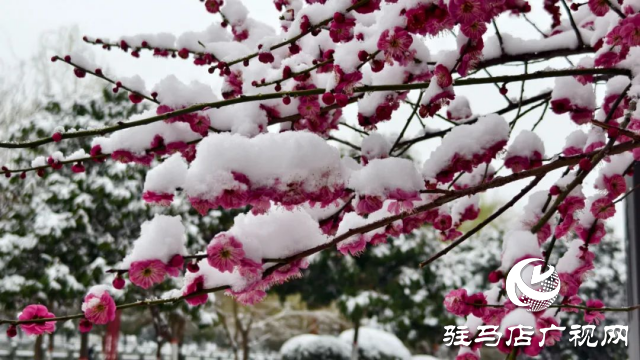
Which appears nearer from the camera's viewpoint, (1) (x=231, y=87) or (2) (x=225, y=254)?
(2) (x=225, y=254)

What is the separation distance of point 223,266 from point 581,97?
639 millimetres

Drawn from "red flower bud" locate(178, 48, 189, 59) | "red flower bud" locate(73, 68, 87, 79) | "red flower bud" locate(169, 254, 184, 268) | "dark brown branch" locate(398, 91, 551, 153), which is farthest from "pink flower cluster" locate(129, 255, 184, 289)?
"red flower bud" locate(178, 48, 189, 59)

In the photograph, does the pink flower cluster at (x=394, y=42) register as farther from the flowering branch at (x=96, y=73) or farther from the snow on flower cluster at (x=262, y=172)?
the flowering branch at (x=96, y=73)

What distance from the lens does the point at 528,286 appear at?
61 cm

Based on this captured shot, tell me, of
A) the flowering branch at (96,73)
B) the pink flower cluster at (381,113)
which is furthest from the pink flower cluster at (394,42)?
the flowering branch at (96,73)

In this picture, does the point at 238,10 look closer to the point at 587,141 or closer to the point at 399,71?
the point at 399,71

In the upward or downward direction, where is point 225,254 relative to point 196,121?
downward

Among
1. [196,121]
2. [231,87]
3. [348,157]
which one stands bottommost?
[348,157]

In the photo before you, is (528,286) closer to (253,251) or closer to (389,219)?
(389,219)

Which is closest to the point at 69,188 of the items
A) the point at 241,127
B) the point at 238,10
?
the point at 238,10

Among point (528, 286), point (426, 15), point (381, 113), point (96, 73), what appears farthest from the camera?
point (96, 73)

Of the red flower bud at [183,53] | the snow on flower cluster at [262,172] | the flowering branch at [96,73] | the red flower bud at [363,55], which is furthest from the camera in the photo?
the red flower bud at [183,53]

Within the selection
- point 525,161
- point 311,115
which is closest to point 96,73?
point 311,115

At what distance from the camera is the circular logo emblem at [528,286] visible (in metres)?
0.60
